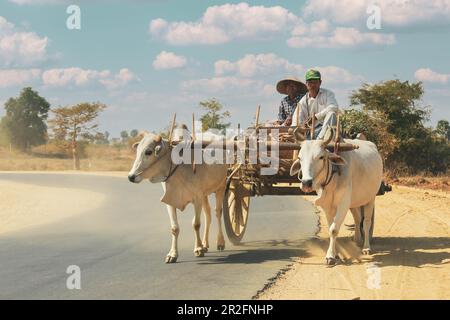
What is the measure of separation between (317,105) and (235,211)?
2.49 metres

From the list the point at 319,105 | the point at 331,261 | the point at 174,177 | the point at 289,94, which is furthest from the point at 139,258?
the point at 289,94

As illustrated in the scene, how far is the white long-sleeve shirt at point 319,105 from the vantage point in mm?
9906

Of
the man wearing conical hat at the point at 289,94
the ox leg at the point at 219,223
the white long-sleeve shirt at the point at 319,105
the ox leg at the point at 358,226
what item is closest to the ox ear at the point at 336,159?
the white long-sleeve shirt at the point at 319,105

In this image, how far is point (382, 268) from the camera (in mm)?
8688

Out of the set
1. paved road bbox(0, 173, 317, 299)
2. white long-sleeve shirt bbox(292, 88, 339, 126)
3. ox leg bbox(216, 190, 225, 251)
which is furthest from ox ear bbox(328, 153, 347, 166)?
ox leg bbox(216, 190, 225, 251)

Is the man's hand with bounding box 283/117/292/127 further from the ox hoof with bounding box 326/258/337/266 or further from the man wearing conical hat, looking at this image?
the ox hoof with bounding box 326/258/337/266

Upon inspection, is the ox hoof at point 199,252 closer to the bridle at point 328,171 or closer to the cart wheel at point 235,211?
the cart wheel at point 235,211

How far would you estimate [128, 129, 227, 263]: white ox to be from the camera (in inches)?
365

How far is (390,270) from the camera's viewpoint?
8.53 meters

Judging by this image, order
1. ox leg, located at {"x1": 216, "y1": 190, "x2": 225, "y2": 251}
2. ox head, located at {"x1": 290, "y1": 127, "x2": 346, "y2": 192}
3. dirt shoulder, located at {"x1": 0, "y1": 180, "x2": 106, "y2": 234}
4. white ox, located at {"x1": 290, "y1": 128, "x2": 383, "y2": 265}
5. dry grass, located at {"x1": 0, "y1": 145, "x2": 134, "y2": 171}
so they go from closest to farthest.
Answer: ox head, located at {"x1": 290, "y1": 127, "x2": 346, "y2": 192}
white ox, located at {"x1": 290, "y1": 128, "x2": 383, "y2": 265}
ox leg, located at {"x1": 216, "y1": 190, "x2": 225, "y2": 251}
dirt shoulder, located at {"x1": 0, "y1": 180, "x2": 106, "y2": 234}
dry grass, located at {"x1": 0, "y1": 145, "x2": 134, "y2": 171}

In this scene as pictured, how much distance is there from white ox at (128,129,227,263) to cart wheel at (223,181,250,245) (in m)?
0.94

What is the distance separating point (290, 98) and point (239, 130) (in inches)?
70.0

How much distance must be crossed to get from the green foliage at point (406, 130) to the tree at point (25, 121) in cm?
6331
